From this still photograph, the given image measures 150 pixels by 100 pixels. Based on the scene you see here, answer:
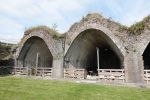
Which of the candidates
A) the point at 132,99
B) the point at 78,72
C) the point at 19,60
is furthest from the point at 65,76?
the point at 132,99

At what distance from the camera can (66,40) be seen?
65.8 ft

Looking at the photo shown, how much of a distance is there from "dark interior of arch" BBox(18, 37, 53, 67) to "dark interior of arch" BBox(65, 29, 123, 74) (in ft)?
18.2

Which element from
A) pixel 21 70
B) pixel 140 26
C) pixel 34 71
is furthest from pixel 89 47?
pixel 21 70

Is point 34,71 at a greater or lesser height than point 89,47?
lesser

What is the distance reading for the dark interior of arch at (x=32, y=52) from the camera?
2475 centimetres

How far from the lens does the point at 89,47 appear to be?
2256 cm

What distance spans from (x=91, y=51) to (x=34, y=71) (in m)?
6.82

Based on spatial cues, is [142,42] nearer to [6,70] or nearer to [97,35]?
[97,35]

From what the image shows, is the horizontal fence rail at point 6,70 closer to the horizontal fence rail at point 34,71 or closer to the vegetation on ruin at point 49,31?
the horizontal fence rail at point 34,71

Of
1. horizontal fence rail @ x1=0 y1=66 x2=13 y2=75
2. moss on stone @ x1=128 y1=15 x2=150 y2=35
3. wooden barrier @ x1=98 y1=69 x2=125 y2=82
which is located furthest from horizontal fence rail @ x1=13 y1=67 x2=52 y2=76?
moss on stone @ x1=128 y1=15 x2=150 y2=35

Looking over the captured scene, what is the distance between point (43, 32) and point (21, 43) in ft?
13.3

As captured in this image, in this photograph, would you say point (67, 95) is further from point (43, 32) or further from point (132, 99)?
point (43, 32)

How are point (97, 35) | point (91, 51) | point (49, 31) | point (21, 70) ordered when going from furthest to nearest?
1. point (91, 51)
2. point (21, 70)
3. point (49, 31)
4. point (97, 35)

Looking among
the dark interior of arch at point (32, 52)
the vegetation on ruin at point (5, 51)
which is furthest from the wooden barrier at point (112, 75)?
the vegetation on ruin at point (5, 51)
